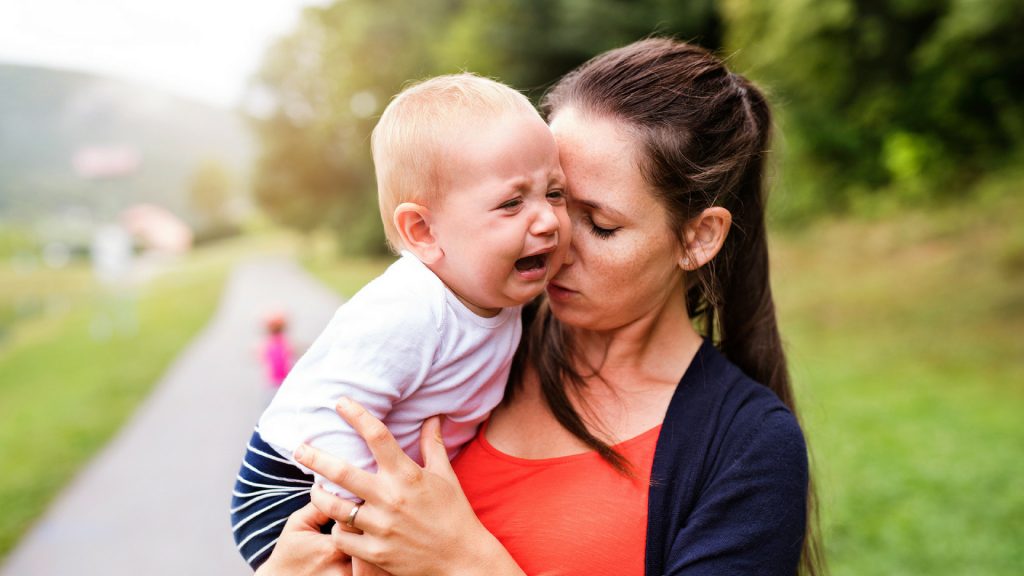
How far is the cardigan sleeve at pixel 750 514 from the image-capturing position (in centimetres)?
139

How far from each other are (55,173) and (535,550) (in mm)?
25607

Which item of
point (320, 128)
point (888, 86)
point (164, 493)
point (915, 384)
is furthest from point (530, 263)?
point (320, 128)

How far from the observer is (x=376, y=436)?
1.36 m

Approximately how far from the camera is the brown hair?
1.62 m

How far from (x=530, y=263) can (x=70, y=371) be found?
10.7 metres

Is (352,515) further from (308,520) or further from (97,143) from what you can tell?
(97,143)

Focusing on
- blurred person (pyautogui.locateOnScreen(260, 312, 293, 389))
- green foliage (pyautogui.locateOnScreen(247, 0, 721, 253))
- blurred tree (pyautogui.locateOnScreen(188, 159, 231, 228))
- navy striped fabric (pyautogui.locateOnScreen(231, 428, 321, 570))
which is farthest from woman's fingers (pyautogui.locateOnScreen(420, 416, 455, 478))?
blurred tree (pyautogui.locateOnScreen(188, 159, 231, 228))

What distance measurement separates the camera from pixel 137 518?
17.0 ft

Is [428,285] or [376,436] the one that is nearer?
[376,436]

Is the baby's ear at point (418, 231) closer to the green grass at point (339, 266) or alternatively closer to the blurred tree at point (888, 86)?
the green grass at point (339, 266)

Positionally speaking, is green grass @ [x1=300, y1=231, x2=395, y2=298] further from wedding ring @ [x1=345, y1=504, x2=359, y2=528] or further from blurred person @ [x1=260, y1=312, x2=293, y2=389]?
wedding ring @ [x1=345, y1=504, x2=359, y2=528]

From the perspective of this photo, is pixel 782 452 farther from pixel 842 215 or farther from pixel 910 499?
pixel 842 215

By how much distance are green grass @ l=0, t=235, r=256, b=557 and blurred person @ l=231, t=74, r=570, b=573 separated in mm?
4391

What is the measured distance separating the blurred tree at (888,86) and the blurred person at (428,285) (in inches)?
262
